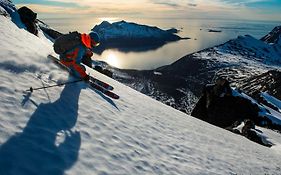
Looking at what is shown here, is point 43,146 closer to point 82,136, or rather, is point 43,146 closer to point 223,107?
point 82,136

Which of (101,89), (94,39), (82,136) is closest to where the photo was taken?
(82,136)

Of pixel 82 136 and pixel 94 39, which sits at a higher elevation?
pixel 94 39

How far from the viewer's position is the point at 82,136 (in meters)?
9.75

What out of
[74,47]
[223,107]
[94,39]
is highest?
[94,39]

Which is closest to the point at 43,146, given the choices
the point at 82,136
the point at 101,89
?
the point at 82,136

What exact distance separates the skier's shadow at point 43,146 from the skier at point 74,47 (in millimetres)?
4217

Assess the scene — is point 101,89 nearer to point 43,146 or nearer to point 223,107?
point 43,146

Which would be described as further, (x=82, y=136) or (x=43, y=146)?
(x=82, y=136)

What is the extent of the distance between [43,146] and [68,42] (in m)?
7.38

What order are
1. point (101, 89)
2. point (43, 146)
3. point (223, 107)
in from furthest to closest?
1. point (223, 107)
2. point (101, 89)
3. point (43, 146)

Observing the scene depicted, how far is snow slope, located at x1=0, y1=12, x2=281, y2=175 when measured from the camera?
25.4 feet

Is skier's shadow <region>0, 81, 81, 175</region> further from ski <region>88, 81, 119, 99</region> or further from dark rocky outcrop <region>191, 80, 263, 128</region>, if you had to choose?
dark rocky outcrop <region>191, 80, 263, 128</region>

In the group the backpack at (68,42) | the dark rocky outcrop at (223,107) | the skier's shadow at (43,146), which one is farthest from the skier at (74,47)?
the dark rocky outcrop at (223,107)

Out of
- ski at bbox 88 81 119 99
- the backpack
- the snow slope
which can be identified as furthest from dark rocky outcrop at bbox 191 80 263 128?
the backpack
